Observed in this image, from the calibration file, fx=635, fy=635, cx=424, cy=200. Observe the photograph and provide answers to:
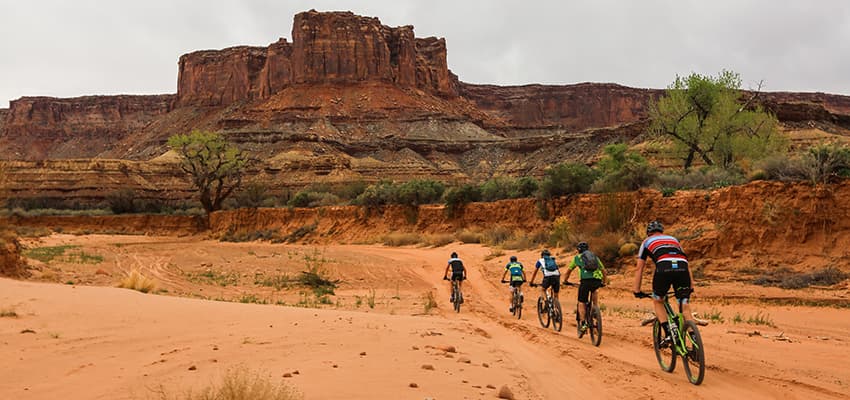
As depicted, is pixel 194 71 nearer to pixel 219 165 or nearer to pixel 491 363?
pixel 219 165

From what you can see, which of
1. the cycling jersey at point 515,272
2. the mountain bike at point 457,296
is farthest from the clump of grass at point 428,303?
the cycling jersey at point 515,272

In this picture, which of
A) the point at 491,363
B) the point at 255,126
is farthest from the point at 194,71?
the point at 491,363

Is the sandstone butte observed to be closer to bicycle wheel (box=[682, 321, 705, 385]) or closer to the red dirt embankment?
the red dirt embankment

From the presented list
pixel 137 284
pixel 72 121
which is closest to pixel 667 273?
pixel 137 284

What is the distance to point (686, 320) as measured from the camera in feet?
23.7

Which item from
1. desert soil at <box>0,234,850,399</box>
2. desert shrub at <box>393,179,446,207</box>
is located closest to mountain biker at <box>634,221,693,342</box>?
desert soil at <box>0,234,850,399</box>

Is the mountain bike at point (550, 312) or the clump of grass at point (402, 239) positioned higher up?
the mountain bike at point (550, 312)

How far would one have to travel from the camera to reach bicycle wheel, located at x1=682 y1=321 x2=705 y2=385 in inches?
271

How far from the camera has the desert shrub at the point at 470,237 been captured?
3331 cm

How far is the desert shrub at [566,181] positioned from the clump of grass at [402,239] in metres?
9.05

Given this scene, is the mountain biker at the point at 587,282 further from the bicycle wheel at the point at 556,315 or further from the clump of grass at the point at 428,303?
the clump of grass at the point at 428,303

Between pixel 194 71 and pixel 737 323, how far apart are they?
453 feet

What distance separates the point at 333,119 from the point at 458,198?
206ft

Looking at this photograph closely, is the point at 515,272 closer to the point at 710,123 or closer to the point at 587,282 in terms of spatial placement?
the point at 587,282
